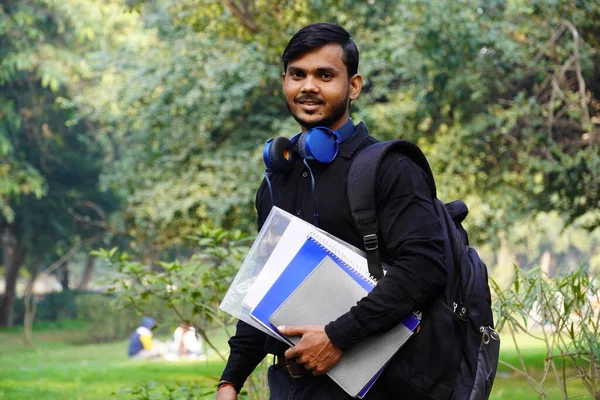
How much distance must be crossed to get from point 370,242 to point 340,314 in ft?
0.61

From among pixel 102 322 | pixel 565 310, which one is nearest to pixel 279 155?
pixel 565 310

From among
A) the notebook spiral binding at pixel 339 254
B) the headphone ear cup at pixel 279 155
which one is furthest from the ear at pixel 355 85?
the notebook spiral binding at pixel 339 254

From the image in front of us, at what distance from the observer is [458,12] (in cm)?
1235

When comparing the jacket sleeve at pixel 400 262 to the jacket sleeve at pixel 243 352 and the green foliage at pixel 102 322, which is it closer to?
the jacket sleeve at pixel 243 352

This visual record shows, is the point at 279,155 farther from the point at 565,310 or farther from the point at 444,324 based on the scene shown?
the point at 565,310

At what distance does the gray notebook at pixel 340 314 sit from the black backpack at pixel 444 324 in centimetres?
4

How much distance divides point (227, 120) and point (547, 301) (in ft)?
41.2

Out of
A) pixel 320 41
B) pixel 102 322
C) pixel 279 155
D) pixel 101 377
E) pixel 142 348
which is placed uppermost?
pixel 320 41

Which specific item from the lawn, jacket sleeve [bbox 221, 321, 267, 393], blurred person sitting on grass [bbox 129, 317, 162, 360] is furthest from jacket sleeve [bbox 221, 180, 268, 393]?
blurred person sitting on grass [bbox 129, 317, 162, 360]

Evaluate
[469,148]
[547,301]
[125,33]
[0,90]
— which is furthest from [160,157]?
[547,301]

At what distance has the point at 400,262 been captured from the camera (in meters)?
2.14

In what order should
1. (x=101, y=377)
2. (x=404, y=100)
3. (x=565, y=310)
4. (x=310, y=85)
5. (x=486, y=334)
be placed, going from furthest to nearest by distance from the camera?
(x=404, y=100)
(x=101, y=377)
(x=565, y=310)
(x=310, y=85)
(x=486, y=334)

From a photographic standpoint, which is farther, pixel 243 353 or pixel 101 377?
pixel 101 377

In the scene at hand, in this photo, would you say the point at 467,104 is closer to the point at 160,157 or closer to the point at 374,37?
the point at 374,37
